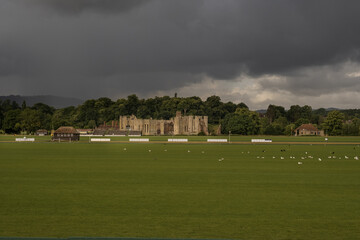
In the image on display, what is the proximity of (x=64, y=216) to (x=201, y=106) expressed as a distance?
611 ft

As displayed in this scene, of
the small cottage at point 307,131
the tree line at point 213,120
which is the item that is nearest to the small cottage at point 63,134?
the tree line at point 213,120

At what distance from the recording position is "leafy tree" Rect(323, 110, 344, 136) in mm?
123250

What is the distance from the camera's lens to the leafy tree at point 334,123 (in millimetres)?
123250

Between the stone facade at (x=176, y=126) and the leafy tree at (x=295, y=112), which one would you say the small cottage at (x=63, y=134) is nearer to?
the stone facade at (x=176, y=126)

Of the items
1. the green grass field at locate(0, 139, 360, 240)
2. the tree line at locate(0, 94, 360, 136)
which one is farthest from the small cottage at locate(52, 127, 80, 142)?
the green grass field at locate(0, 139, 360, 240)

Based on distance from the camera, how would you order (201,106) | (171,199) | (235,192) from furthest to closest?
(201,106) < (235,192) < (171,199)

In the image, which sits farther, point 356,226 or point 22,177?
point 22,177

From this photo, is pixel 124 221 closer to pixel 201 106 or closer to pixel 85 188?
pixel 85 188

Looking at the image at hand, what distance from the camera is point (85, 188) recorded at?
697 inches

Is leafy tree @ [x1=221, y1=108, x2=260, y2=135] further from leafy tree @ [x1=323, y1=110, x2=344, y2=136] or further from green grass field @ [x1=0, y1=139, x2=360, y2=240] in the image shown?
green grass field @ [x1=0, y1=139, x2=360, y2=240]

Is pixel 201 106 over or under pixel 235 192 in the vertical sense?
over

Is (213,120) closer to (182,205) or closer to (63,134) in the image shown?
(63,134)

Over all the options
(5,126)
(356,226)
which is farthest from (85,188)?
(5,126)

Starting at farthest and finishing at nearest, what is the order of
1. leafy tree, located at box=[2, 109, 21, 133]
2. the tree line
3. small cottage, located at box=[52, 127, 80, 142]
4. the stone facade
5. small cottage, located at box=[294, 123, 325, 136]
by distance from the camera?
the stone facade
small cottage, located at box=[294, 123, 325, 136]
leafy tree, located at box=[2, 109, 21, 133]
the tree line
small cottage, located at box=[52, 127, 80, 142]
